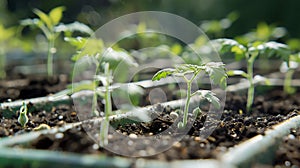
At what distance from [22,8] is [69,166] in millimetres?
6585

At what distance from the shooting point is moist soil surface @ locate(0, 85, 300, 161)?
143 centimetres

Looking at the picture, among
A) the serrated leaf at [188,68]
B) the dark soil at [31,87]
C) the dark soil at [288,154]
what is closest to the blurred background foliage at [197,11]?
the dark soil at [31,87]

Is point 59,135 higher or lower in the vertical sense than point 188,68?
lower

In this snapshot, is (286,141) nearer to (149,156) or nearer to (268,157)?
(268,157)

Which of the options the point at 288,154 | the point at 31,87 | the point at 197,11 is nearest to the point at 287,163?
the point at 288,154

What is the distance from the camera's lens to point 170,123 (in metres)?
1.90

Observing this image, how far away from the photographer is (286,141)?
1.69 meters

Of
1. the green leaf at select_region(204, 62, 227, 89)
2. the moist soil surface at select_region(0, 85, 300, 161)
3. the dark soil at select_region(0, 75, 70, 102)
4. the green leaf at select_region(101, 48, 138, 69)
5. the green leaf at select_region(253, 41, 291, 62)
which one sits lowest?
the moist soil surface at select_region(0, 85, 300, 161)

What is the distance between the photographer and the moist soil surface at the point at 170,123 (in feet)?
4.69

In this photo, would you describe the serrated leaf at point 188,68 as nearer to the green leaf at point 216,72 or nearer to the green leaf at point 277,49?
the green leaf at point 216,72

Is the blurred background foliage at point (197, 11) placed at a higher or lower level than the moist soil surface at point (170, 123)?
higher

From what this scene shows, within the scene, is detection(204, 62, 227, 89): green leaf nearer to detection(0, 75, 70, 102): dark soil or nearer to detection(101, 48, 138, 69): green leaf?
detection(101, 48, 138, 69): green leaf

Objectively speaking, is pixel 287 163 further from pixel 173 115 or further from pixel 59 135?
pixel 59 135

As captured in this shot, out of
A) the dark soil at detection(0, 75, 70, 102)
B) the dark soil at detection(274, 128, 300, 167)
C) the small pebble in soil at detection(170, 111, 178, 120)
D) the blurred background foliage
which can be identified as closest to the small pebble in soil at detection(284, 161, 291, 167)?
the dark soil at detection(274, 128, 300, 167)
